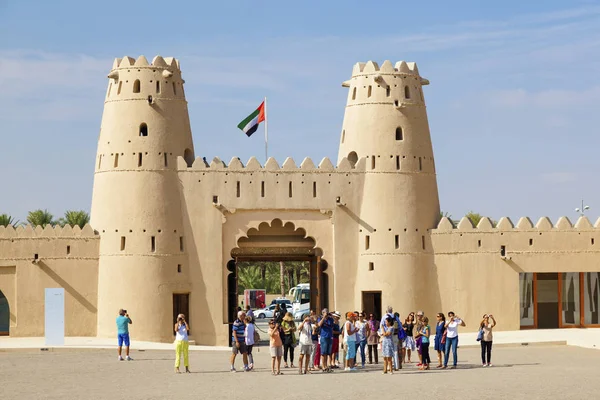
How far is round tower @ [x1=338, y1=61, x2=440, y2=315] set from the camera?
133 ft

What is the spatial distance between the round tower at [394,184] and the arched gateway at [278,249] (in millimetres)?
1543

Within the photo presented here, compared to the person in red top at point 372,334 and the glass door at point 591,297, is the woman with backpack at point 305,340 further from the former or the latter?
the glass door at point 591,297

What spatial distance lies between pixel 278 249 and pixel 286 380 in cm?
1816

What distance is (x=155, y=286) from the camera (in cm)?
3934

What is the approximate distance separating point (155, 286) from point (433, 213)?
10.8 metres

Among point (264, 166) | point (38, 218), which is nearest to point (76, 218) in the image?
point (38, 218)

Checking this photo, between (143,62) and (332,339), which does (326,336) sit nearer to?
(332,339)

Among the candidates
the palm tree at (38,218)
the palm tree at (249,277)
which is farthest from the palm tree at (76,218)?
the palm tree at (249,277)

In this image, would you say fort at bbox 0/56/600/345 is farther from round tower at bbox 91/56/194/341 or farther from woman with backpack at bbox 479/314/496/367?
woman with backpack at bbox 479/314/496/367

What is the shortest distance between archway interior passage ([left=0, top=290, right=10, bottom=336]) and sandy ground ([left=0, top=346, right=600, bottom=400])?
8.97 meters

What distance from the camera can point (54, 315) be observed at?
110 ft

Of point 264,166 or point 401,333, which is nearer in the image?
point 401,333

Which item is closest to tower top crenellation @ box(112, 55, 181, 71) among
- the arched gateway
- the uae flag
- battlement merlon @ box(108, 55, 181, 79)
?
battlement merlon @ box(108, 55, 181, 79)

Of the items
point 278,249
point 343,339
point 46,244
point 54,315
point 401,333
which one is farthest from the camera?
point 278,249
